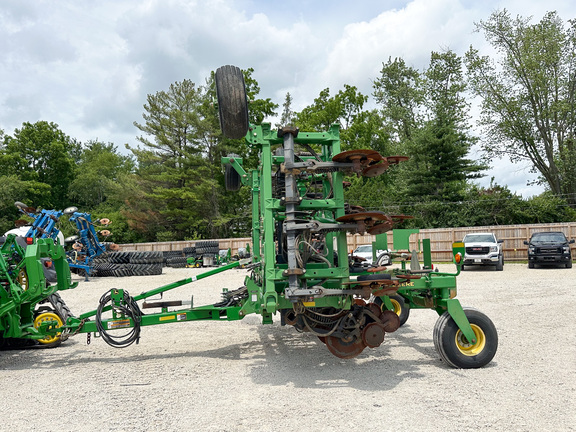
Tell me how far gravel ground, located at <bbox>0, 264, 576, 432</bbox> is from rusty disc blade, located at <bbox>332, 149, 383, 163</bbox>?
2426 mm

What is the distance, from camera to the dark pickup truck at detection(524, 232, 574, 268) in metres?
19.1

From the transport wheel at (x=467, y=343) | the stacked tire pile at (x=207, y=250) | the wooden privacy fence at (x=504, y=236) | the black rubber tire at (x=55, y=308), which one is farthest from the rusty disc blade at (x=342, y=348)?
the stacked tire pile at (x=207, y=250)

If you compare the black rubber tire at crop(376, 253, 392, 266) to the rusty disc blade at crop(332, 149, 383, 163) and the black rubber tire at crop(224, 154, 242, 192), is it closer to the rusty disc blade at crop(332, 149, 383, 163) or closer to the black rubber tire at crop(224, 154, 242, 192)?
the rusty disc blade at crop(332, 149, 383, 163)

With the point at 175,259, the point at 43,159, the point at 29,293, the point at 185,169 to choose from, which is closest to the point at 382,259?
the point at 29,293

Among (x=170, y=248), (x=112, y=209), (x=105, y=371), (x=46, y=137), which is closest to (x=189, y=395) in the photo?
(x=105, y=371)

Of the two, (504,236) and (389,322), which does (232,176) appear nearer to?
(389,322)

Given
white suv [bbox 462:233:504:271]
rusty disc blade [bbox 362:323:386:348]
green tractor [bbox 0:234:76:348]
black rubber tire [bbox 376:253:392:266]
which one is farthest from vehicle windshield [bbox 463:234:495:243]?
green tractor [bbox 0:234:76:348]

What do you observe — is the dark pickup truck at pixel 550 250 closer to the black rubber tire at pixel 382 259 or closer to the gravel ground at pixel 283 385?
the gravel ground at pixel 283 385

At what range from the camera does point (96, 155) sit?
64375mm

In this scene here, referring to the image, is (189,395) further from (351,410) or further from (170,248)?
(170,248)

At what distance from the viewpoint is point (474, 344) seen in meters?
5.23

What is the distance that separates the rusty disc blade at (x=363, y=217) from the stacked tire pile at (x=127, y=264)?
19004 millimetres

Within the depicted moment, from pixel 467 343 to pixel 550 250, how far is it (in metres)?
16.7

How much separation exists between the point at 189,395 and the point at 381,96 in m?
44.4
